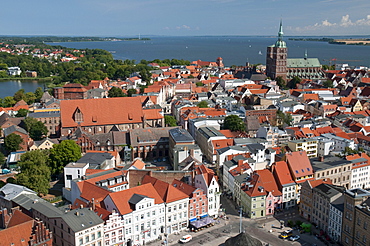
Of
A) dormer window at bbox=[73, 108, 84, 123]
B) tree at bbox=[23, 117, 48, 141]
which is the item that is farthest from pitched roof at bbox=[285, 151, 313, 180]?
tree at bbox=[23, 117, 48, 141]

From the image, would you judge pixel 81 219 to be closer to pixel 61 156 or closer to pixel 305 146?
pixel 61 156

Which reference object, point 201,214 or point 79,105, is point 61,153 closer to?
point 79,105

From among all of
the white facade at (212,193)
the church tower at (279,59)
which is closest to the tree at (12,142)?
the white facade at (212,193)

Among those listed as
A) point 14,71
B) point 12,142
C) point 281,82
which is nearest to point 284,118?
point 12,142

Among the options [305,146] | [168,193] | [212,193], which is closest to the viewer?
[168,193]

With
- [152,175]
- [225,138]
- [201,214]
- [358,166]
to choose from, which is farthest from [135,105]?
[358,166]

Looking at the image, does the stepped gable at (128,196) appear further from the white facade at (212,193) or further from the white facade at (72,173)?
the white facade at (72,173)

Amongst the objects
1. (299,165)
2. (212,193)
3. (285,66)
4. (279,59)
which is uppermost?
(279,59)
